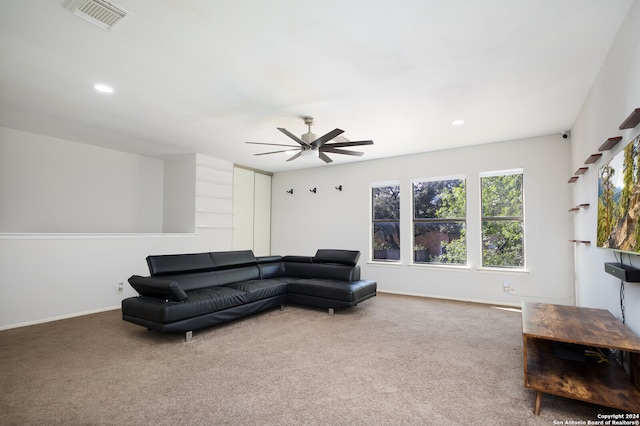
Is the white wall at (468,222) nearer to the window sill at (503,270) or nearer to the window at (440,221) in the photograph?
the window sill at (503,270)

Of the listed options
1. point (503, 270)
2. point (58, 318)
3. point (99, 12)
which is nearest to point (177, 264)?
point (58, 318)

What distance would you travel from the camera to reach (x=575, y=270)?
4695 mm

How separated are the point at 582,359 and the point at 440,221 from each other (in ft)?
12.6

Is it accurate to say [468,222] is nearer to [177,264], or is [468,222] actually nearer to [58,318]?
[177,264]

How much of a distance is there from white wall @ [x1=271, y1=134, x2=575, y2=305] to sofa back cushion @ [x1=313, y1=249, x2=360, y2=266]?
1.42 meters

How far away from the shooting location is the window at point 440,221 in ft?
19.4

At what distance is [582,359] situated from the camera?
2387 mm

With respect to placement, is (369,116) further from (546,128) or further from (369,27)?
(546,128)

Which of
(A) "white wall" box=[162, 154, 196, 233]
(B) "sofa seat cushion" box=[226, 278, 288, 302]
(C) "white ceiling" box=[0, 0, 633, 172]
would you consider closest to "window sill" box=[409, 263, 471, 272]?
(C) "white ceiling" box=[0, 0, 633, 172]

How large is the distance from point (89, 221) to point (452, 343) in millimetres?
6043

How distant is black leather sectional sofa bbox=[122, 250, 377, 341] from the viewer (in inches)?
139

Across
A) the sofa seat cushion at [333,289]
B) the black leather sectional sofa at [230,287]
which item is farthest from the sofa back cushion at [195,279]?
the sofa seat cushion at [333,289]

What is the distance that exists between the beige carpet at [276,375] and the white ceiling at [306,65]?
9.01ft

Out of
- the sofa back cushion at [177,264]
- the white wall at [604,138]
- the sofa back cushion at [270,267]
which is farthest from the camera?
the sofa back cushion at [270,267]
